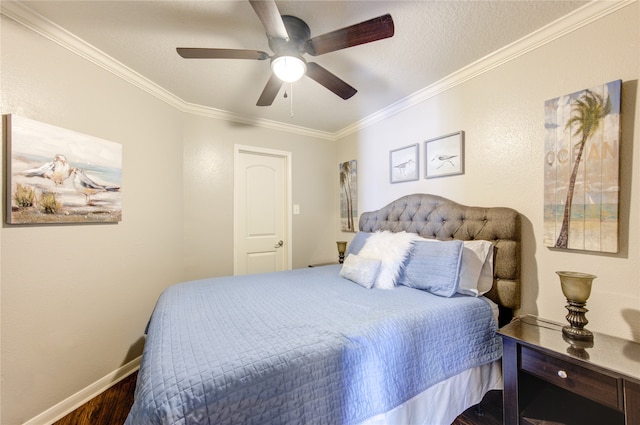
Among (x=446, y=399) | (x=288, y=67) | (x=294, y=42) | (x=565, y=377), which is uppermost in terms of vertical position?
(x=294, y=42)

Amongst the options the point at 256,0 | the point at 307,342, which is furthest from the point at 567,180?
the point at 256,0

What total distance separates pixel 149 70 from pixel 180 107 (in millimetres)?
564

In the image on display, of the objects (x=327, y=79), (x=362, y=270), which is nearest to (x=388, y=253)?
(x=362, y=270)

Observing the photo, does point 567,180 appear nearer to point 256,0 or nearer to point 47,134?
point 256,0

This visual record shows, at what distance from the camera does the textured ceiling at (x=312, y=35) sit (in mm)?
1421

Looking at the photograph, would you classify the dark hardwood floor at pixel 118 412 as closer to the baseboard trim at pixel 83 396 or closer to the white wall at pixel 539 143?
the baseboard trim at pixel 83 396

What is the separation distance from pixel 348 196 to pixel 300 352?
2.56m

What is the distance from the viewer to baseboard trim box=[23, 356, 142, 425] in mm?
1517

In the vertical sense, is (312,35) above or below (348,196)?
above

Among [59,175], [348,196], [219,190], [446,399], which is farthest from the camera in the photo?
[348,196]

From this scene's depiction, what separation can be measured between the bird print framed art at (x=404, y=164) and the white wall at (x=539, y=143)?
0.08m

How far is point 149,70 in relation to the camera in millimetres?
2049

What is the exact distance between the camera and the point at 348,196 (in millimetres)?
3387

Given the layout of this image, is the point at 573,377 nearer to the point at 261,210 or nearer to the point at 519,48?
the point at 519,48
